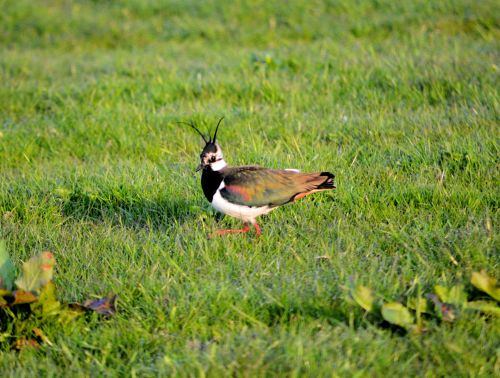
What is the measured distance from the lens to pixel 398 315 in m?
3.22

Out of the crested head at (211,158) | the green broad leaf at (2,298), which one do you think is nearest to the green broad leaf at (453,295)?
the crested head at (211,158)

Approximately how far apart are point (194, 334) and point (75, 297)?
80 centimetres

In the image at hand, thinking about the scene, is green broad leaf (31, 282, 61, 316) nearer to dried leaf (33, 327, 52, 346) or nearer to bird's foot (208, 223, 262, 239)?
dried leaf (33, 327, 52, 346)

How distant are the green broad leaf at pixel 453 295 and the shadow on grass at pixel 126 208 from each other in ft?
6.33

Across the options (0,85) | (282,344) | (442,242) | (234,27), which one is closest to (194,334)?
(282,344)

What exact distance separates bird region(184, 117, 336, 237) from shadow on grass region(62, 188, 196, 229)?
1.42 ft

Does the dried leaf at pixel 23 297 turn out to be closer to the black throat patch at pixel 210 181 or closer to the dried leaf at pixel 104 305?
the dried leaf at pixel 104 305

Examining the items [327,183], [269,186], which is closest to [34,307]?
[269,186]

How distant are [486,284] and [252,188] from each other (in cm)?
152

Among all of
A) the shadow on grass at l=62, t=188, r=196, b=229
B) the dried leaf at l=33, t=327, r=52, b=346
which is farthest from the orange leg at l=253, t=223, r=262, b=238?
the dried leaf at l=33, t=327, r=52, b=346

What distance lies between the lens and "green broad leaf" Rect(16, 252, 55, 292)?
3.48 metres

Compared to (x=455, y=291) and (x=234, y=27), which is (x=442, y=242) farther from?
(x=234, y=27)

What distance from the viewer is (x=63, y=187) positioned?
5.14 meters

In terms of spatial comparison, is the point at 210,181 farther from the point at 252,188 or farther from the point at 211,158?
the point at 252,188
